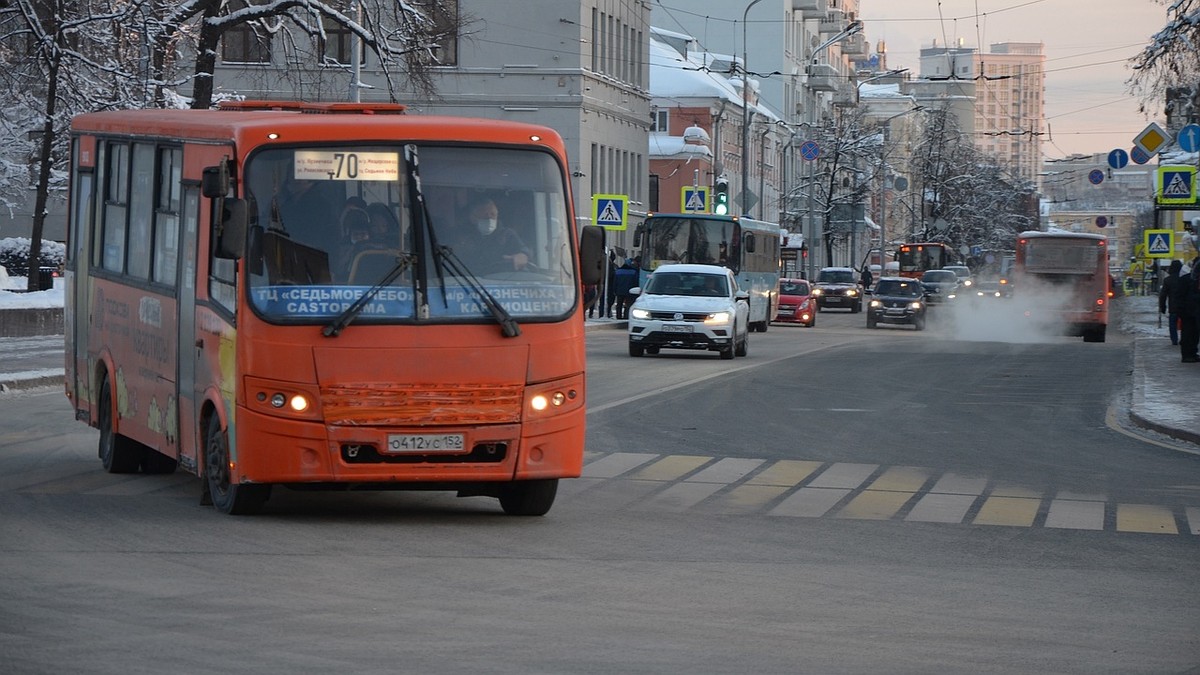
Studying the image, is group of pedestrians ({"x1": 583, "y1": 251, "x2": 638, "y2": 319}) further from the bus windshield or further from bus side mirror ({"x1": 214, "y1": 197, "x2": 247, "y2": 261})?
bus side mirror ({"x1": 214, "y1": 197, "x2": 247, "y2": 261})

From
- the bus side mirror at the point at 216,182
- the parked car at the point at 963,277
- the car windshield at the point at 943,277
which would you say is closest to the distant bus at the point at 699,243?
the car windshield at the point at 943,277

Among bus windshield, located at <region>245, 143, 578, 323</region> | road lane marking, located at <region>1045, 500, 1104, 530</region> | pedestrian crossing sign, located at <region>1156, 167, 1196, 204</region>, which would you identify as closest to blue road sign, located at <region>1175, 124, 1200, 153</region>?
pedestrian crossing sign, located at <region>1156, 167, 1196, 204</region>

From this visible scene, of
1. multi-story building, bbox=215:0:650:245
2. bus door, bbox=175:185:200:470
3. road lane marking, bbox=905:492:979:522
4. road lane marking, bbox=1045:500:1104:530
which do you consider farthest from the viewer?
multi-story building, bbox=215:0:650:245

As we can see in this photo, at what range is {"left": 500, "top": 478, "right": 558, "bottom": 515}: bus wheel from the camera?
40.4 ft

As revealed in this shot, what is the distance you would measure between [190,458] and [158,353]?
0.99m

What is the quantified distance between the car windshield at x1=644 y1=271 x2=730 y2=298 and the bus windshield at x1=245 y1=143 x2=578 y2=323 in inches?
943

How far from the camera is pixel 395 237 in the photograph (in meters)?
11.8

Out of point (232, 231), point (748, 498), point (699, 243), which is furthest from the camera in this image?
point (699, 243)

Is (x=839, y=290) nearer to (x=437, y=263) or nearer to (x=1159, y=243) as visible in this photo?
(x=1159, y=243)

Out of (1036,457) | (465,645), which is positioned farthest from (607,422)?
(465,645)

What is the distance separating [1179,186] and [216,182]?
25745 millimetres

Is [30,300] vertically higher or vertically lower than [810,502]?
higher

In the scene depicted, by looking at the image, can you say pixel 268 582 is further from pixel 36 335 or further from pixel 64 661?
pixel 36 335

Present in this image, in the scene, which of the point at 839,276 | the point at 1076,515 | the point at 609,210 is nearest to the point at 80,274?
the point at 1076,515
